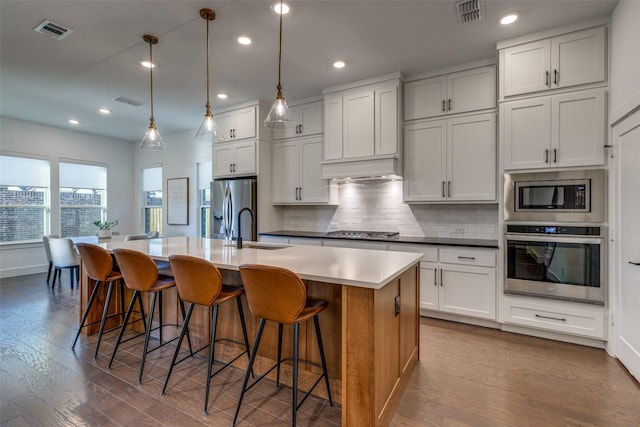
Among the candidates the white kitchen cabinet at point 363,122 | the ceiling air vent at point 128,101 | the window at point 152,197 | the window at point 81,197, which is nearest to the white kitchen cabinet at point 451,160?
the white kitchen cabinet at point 363,122

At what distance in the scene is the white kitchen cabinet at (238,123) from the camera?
470 cm

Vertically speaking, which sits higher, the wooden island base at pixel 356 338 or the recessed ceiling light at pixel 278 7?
the recessed ceiling light at pixel 278 7

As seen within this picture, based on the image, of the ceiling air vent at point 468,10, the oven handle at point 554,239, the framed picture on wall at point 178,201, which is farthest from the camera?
the framed picture on wall at point 178,201

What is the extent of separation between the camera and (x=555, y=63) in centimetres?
289

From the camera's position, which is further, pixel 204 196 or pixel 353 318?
pixel 204 196

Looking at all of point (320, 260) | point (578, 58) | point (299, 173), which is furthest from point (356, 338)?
point (299, 173)

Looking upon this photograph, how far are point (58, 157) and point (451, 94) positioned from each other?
23.3 feet

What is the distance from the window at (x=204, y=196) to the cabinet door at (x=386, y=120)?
3.73 meters

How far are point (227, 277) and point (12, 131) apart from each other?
19.4 ft

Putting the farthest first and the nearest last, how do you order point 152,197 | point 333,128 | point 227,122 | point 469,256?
point 152,197 < point 227,122 < point 333,128 < point 469,256

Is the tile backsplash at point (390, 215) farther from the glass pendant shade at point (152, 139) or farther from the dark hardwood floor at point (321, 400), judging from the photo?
the glass pendant shade at point (152, 139)

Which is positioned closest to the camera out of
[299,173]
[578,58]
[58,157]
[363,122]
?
[578,58]

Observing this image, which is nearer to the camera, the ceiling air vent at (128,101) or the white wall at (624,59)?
the white wall at (624,59)

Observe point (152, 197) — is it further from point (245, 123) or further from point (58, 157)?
point (245, 123)
